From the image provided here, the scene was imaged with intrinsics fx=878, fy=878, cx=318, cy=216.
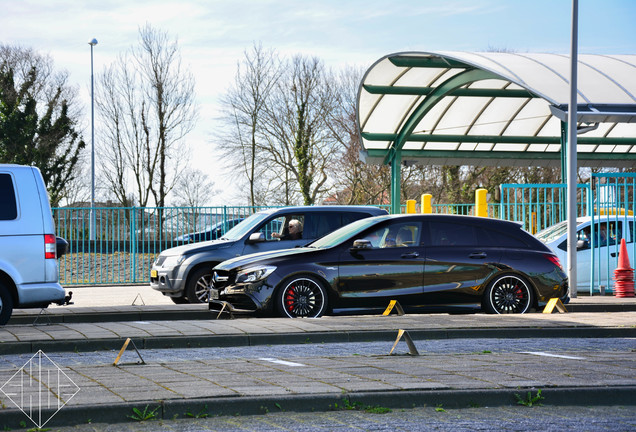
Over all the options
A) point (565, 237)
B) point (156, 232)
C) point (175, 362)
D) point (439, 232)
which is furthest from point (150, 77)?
point (175, 362)

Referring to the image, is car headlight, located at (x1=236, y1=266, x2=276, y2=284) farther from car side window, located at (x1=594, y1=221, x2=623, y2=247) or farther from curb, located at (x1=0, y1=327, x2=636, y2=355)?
car side window, located at (x1=594, y1=221, x2=623, y2=247)

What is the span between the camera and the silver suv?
581 inches

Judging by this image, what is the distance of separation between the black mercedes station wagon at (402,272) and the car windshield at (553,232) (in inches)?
182

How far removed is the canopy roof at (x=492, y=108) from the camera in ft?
67.0

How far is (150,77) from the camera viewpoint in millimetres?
45281

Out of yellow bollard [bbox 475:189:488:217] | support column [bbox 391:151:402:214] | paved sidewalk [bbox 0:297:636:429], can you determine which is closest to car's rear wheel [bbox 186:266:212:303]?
paved sidewalk [bbox 0:297:636:429]

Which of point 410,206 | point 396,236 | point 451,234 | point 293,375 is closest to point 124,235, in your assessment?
point 410,206

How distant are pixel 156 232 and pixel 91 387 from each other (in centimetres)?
1657

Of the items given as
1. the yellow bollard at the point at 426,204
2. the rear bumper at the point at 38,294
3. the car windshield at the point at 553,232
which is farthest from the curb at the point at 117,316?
the yellow bollard at the point at 426,204

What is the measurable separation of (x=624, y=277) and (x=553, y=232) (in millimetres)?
1926

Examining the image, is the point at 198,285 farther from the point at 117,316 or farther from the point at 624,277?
the point at 624,277

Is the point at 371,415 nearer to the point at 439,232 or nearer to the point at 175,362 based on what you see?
the point at 175,362

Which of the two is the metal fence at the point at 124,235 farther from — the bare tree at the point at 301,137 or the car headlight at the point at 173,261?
the bare tree at the point at 301,137

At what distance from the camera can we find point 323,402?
232 inches
